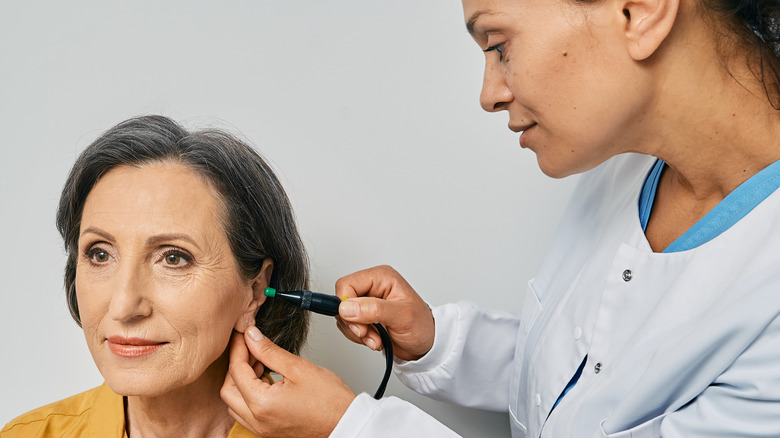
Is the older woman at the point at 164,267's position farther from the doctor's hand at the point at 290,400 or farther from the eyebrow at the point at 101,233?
the doctor's hand at the point at 290,400

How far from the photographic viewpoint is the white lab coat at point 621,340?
1.03m

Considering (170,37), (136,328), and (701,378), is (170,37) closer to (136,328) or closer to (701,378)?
(136,328)

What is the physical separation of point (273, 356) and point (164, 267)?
27cm

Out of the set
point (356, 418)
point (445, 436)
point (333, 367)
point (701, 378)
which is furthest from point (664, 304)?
point (333, 367)

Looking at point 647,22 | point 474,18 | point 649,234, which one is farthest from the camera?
point 649,234

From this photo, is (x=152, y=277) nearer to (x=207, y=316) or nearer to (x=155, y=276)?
(x=155, y=276)

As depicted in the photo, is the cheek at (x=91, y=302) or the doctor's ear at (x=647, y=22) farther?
the cheek at (x=91, y=302)

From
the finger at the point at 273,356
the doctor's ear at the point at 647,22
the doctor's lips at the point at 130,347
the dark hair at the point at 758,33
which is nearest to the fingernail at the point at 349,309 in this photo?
the finger at the point at 273,356

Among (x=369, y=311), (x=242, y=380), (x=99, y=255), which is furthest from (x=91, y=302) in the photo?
(x=369, y=311)

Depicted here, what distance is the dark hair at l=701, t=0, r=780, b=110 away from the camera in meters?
1.10

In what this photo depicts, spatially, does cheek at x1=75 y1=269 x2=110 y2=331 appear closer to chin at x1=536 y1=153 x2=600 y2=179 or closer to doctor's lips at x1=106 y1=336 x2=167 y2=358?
doctor's lips at x1=106 y1=336 x2=167 y2=358

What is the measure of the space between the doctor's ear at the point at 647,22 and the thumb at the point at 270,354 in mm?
818

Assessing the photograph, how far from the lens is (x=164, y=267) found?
1.33 m

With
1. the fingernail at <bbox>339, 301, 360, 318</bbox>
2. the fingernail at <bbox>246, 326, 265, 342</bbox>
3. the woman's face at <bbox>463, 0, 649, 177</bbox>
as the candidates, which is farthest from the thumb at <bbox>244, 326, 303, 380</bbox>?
the woman's face at <bbox>463, 0, 649, 177</bbox>
